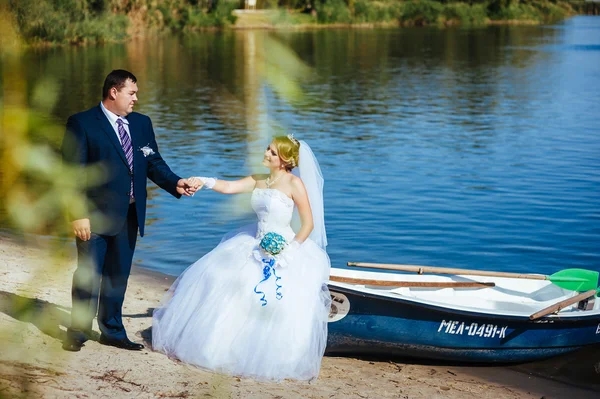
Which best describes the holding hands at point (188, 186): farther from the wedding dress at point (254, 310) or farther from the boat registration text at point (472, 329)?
the boat registration text at point (472, 329)

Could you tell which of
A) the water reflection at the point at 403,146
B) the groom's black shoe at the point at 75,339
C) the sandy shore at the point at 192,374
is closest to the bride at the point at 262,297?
the sandy shore at the point at 192,374

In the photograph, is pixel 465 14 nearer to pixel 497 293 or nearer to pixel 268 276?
pixel 497 293

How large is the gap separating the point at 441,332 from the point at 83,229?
3.42 m

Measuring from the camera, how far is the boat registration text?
7.49 m

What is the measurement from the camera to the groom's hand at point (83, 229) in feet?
19.1

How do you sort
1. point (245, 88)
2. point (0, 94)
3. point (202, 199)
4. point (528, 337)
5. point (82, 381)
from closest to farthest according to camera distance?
point (0, 94)
point (82, 381)
point (528, 337)
point (202, 199)
point (245, 88)

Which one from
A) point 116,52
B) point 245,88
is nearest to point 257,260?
point 245,88

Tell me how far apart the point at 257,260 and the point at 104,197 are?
4.30ft

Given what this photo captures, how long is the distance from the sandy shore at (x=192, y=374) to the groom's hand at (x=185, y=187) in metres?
1.18

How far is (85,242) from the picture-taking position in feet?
19.6

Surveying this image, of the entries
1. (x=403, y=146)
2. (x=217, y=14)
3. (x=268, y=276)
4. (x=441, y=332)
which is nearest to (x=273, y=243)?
(x=268, y=276)

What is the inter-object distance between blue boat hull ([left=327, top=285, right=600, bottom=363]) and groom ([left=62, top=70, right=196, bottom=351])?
1.74m

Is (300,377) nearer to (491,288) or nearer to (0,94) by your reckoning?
(491,288)

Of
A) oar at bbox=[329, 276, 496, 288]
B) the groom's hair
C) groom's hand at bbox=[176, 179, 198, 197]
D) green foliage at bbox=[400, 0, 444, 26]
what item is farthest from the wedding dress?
green foliage at bbox=[400, 0, 444, 26]
